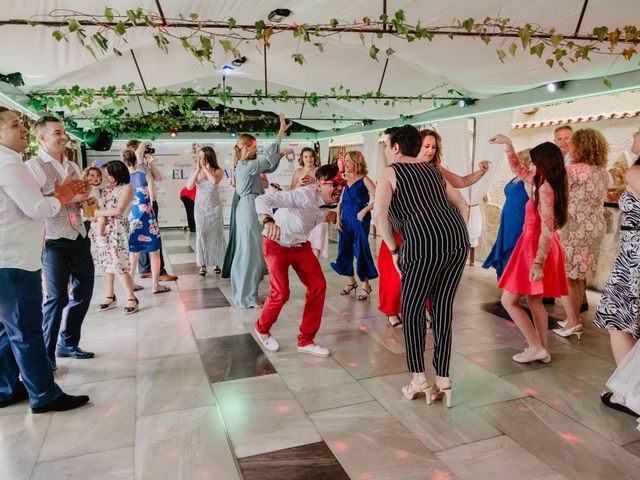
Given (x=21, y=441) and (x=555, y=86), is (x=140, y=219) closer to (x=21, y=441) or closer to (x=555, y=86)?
(x=21, y=441)

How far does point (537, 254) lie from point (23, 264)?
3058 millimetres

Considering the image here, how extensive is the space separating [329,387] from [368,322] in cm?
146

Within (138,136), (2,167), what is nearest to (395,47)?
(2,167)

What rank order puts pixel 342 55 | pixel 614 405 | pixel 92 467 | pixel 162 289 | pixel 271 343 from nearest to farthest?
pixel 92 467 → pixel 614 405 → pixel 271 343 → pixel 162 289 → pixel 342 55

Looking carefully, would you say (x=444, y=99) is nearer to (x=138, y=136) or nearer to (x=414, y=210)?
(x=414, y=210)

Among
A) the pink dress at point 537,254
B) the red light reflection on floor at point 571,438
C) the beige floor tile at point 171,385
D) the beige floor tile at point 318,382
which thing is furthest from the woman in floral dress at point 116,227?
the red light reflection on floor at point 571,438

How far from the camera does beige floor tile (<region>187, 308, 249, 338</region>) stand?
4230mm

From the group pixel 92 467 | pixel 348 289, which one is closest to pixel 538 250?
pixel 348 289

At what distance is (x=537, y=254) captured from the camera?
3158 mm

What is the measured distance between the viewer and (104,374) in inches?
132

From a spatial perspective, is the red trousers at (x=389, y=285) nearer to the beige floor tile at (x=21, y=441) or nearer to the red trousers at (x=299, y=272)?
the red trousers at (x=299, y=272)

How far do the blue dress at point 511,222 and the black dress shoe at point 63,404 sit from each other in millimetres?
3700

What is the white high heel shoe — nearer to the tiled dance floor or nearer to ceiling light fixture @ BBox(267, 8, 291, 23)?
the tiled dance floor

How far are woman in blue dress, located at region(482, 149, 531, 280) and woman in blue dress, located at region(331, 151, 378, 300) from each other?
1285 millimetres
